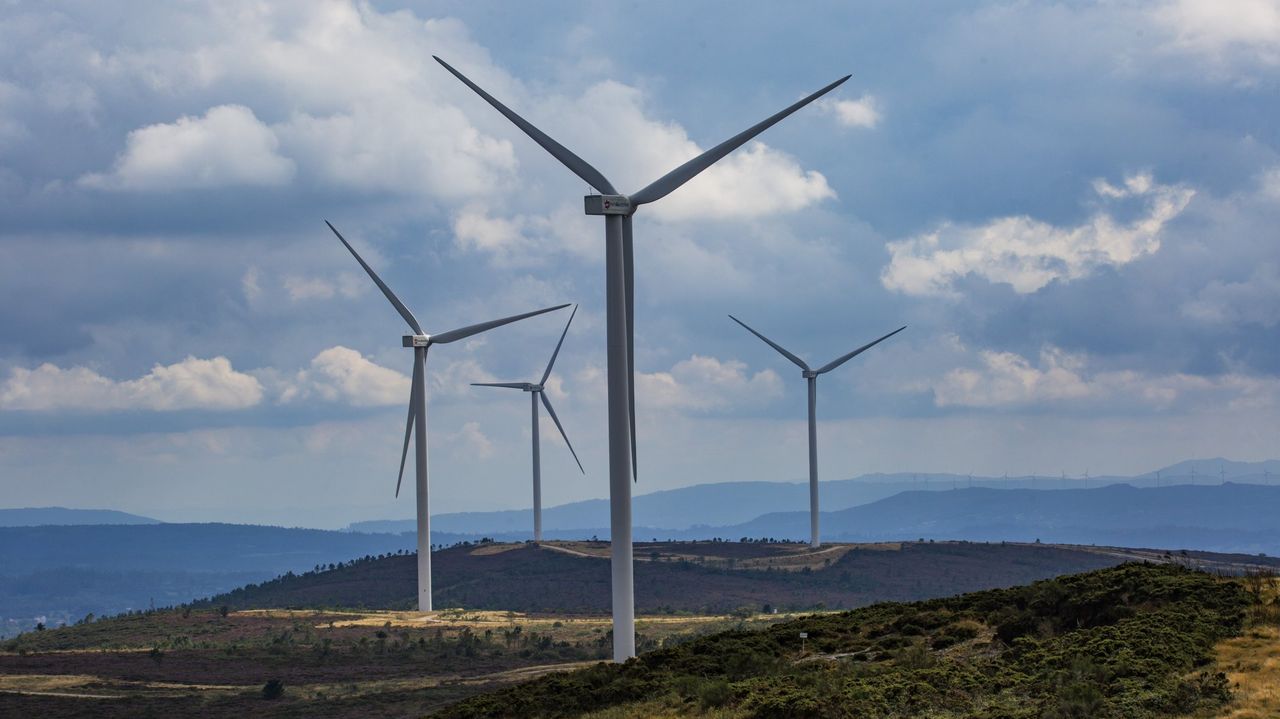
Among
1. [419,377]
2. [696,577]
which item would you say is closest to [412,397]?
[419,377]

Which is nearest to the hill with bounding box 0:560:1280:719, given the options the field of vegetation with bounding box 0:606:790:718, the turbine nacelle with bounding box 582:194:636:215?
the field of vegetation with bounding box 0:606:790:718

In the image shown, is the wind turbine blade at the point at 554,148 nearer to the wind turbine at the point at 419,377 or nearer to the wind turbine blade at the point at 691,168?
the wind turbine blade at the point at 691,168

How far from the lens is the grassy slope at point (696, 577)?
436ft

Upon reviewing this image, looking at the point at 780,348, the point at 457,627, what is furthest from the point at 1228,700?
the point at 780,348

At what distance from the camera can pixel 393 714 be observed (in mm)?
55312

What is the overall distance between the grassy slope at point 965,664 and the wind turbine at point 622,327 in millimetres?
5602

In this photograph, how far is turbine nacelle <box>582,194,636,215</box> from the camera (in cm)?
5412

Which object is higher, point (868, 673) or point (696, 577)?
point (868, 673)

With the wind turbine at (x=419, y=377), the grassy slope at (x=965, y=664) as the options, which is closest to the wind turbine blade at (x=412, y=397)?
the wind turbine at (x=419, y=377)

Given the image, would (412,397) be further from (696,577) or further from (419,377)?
(696,577)

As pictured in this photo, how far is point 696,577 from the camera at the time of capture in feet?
472

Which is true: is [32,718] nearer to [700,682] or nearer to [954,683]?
[700,682]

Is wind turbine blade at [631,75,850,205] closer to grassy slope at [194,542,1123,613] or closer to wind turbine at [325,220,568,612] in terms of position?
wind turbine at [325,220,568,612]

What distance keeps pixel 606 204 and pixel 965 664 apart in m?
23.4
